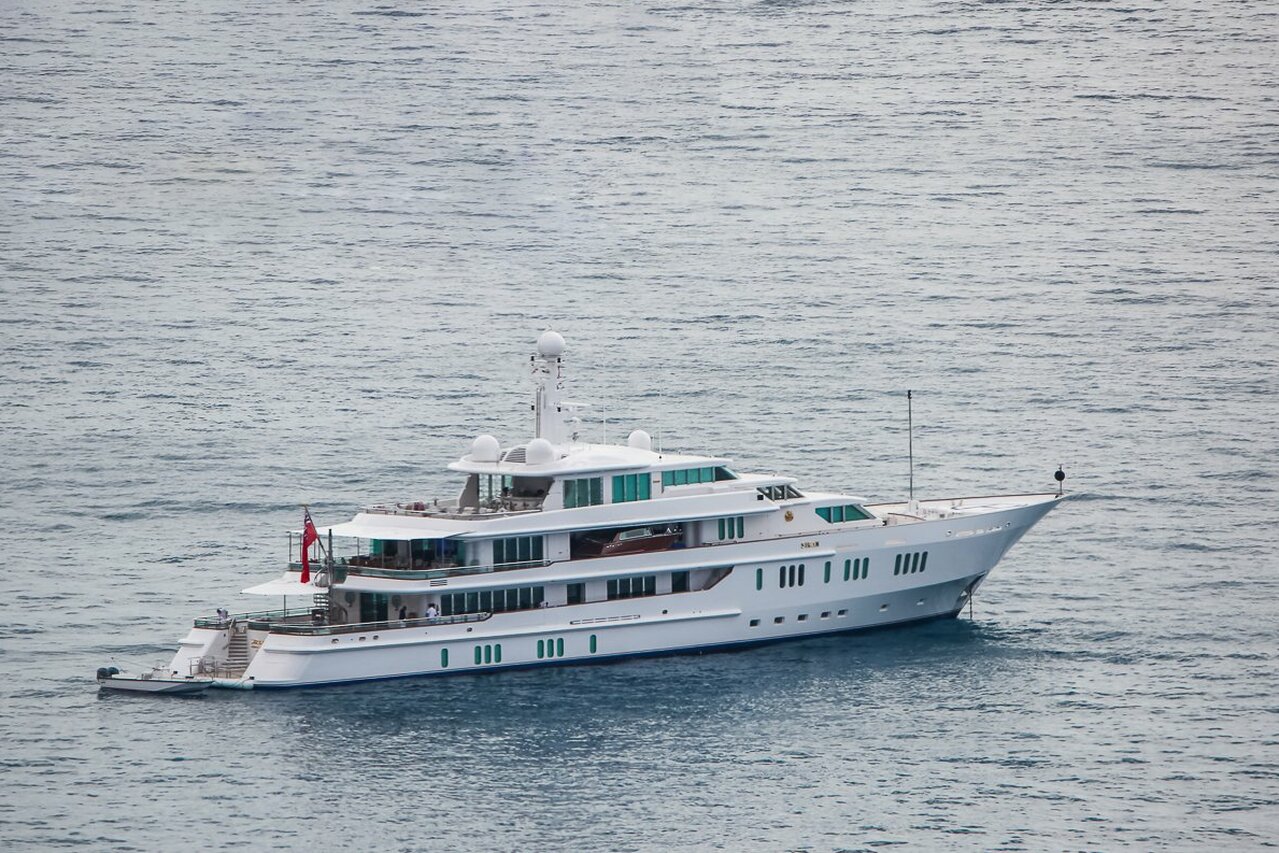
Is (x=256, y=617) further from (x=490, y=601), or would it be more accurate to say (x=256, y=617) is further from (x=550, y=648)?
(x=550, y=648)

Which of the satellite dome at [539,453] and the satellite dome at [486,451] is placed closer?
the satellite dome at [539,453]

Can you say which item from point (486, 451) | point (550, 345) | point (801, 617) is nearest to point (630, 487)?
point (486, 451)

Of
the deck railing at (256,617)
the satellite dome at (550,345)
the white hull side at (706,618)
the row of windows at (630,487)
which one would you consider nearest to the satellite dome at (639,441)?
the row of windows at (630,487)

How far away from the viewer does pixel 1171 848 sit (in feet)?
287

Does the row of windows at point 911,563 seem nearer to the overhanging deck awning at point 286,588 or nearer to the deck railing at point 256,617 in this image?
the overhanging deck awning at point 286,588

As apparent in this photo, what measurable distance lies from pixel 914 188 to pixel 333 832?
112 m

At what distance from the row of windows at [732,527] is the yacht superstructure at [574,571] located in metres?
0.08

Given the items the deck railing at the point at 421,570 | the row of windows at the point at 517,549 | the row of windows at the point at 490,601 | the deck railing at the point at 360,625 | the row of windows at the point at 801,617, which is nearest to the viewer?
the deck railing at the point at 360,625

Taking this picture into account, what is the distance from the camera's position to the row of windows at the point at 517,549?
354ft

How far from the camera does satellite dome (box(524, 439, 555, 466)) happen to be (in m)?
109

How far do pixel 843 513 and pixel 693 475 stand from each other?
7.49 meters

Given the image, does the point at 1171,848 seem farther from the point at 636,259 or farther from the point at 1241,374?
the point at 636,259

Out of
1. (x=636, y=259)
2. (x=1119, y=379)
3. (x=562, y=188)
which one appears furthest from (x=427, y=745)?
(x=562, y=188)

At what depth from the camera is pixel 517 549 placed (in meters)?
108
